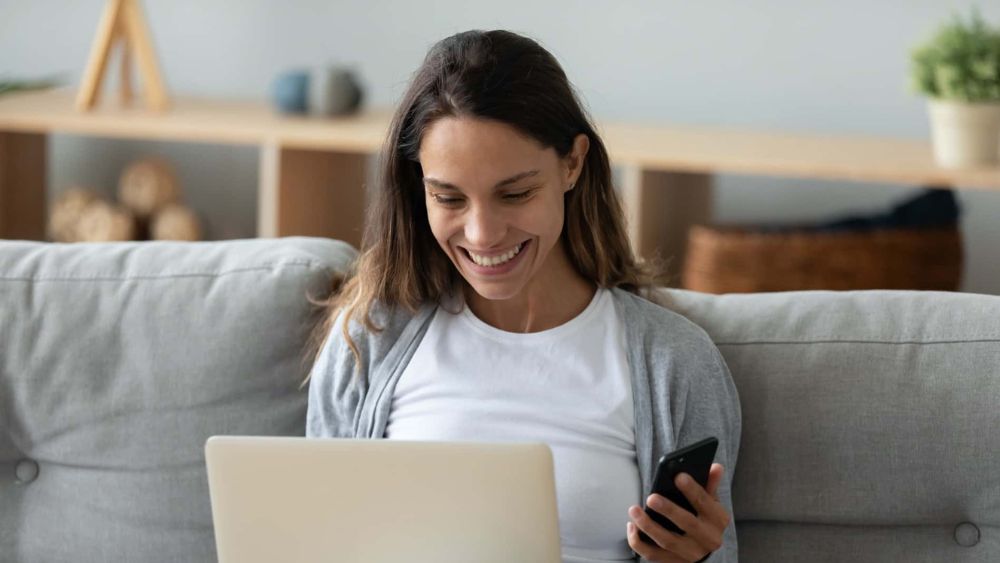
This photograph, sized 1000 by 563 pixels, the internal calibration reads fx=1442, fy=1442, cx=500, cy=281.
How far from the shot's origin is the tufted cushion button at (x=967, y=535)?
1564mm

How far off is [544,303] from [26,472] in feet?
2.23

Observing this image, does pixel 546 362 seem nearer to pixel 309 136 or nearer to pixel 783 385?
pixel 783 385

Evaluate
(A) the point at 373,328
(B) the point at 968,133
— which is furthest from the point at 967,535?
(B) the point at 968,133

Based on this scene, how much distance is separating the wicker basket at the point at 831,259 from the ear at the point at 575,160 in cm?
138

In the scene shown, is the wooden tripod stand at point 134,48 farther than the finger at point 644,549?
Yes

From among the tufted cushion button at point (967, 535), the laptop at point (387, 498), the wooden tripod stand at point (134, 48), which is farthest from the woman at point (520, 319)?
the wooden tripod stand at point (134, 48)

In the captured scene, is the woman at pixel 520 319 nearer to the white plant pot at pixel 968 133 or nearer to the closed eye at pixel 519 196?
the closed eye at pixel 519 196

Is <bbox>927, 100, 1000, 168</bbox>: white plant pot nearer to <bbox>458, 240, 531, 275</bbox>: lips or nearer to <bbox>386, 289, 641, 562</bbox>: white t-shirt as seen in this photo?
<bbox>386, 289, 641, 562</bbox>: white t-shirt

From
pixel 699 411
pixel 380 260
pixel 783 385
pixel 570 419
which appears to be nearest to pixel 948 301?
pixel 783 385

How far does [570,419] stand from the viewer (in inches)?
60.6

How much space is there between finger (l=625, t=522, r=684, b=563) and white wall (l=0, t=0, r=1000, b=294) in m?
1.63

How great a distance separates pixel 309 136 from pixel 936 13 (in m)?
1.36

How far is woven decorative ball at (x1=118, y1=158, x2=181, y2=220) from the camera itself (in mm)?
3420

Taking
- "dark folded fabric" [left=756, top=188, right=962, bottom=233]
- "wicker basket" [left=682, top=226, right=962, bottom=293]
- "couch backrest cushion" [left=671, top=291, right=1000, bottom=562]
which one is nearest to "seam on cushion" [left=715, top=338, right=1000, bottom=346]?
"couch backrest cushion" [left=671, top=291, right=1000, bottom=562]
